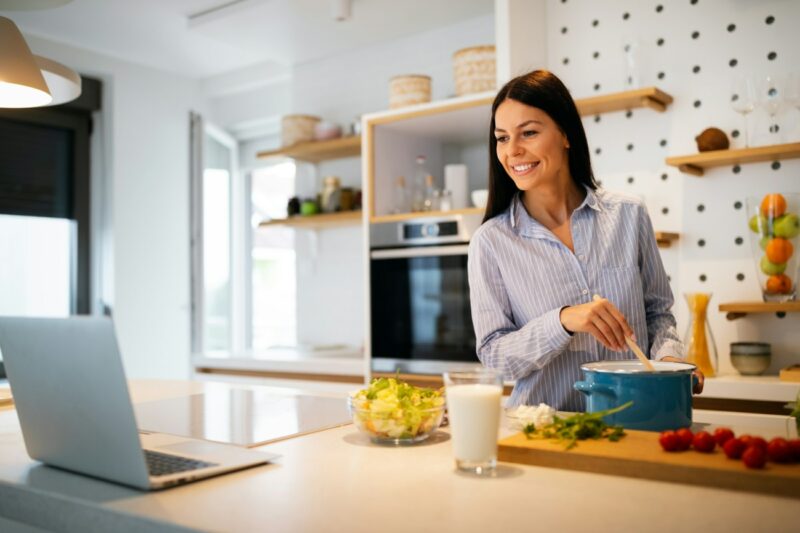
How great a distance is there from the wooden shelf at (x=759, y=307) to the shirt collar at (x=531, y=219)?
1091 mm

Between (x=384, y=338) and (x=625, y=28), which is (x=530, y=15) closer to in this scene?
(x=625, y=28)

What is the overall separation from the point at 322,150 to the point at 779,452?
3.43 metres

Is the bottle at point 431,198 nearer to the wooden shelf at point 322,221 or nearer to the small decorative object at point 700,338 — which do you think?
the wooden shelf at point 322,221

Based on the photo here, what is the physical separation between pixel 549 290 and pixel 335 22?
8.32ft

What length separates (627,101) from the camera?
2.81 meters

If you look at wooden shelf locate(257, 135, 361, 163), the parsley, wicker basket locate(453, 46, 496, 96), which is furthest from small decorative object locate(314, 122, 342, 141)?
the parsley

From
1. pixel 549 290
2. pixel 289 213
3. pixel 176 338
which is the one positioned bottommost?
pixel 176 338

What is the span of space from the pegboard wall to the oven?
0.69 m

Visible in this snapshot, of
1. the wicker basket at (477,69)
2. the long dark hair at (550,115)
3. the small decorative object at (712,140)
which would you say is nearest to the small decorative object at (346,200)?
the wicker basket at (477,69)

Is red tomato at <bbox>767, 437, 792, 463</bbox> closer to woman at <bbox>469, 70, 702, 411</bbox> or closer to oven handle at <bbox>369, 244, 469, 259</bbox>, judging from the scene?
woman at <bbox>469, 70, 702, 411</bbox>

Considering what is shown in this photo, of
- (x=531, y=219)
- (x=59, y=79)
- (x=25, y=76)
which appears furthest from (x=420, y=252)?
(x=25, y=76)

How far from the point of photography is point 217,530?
32.1 inches

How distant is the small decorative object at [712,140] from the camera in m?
2.67

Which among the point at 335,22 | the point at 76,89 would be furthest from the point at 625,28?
the point at 76,89
